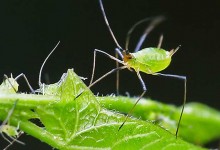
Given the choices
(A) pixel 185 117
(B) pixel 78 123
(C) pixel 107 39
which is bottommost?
(C) pixel 107 39

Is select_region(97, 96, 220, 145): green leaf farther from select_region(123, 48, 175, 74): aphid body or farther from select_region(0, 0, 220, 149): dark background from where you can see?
select_region(0, 0, 220, 149): dark background

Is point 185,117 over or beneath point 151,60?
beneath

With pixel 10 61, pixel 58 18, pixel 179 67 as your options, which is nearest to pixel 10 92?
pixel 10 61

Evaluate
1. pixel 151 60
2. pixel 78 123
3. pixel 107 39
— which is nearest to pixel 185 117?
pixel 151 60

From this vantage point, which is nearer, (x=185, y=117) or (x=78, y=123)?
(x=78, y=123)

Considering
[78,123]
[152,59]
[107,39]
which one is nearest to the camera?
[78,123]

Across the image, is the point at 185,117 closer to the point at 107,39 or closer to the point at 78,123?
the point at 78,123

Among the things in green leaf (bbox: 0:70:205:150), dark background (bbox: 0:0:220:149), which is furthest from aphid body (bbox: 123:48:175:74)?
dark background (bbox: 0:0:220:149)
